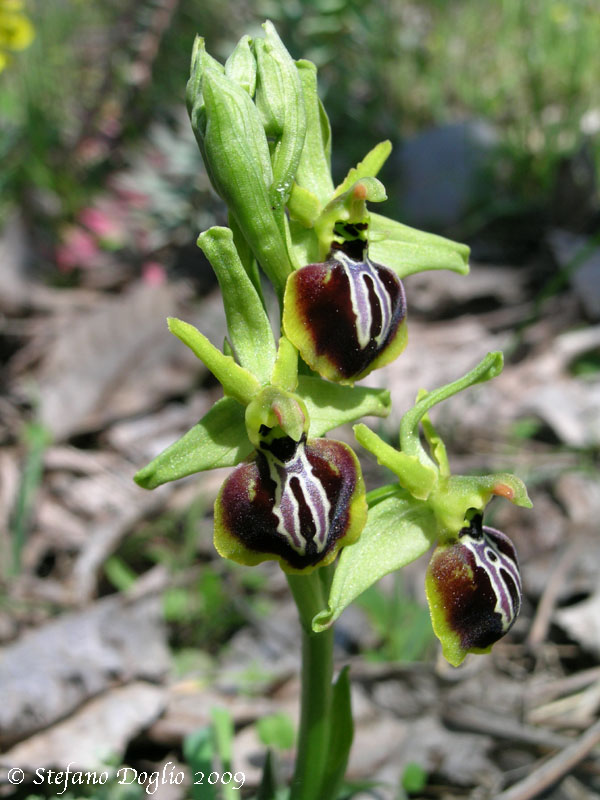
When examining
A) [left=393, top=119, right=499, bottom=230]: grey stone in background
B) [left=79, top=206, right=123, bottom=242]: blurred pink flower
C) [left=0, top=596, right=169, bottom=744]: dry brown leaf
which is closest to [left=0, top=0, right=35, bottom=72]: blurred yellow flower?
[left=79, top=206, right=123, bottom=242]: blurred pink flower

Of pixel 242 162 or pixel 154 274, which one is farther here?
pixel 154 274

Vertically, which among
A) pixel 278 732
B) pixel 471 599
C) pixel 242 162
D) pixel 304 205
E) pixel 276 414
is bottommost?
pixel 278 732

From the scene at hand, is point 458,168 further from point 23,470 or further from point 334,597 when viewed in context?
point 334,597

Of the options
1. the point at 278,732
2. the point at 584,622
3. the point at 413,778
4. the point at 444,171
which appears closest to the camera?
the point at 413,778

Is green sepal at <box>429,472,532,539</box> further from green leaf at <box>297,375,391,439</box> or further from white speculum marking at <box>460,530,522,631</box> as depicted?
green leaf at <box>297,375,391,439</box>

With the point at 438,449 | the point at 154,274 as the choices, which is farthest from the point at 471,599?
the point at 154,274

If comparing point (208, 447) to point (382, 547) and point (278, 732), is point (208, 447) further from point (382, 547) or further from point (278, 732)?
point (278, 732)

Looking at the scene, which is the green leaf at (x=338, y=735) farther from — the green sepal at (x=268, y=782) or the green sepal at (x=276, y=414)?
the green sepal at (x=276, y=414)
